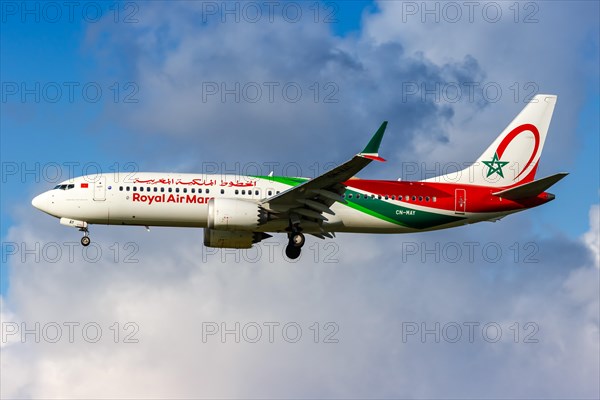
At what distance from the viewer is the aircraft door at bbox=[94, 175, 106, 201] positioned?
58938 mm

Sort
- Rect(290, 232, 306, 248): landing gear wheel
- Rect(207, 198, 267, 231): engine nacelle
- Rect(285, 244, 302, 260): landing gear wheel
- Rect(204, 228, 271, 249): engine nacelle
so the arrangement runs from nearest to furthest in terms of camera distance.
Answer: Rect(207, 198, 267, 231): engine nacelle → Rect(290, 232, 306, 248): landing gear wheel → Rect(285, 244, 302, 260): landing gear wheel → Rect(204, 228, 271, 249): engine nacelle

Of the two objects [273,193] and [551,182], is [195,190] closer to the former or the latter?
[273,193]

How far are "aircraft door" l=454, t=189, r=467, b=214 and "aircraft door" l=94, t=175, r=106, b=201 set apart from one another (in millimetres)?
19143

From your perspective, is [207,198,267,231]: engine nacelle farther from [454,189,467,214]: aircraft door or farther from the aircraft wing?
[454,189,467,214]: aircraft door

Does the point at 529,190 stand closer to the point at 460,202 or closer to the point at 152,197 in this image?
the point at 460,202

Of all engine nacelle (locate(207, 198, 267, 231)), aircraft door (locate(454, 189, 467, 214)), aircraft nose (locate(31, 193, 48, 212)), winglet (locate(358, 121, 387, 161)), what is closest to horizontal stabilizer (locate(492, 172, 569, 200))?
aircraft door (locate(454, 189, 467, 214))

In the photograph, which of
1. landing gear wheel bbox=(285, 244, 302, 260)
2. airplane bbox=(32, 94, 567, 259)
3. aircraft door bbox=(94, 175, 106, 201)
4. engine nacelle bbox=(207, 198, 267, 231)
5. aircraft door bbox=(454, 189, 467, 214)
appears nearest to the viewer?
engine nacelle bbox=(207, 198, 267, 231)

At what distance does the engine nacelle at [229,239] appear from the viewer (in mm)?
61562

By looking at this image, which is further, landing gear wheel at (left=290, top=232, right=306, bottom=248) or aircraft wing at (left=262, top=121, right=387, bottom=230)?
landing gear wheel at (left=290, top=232, right=306, bottom=248)

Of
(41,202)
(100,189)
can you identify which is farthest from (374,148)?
(41,202)

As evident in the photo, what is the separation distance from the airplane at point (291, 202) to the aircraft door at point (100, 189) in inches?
2.1

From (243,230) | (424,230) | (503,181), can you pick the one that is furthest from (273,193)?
(503,181)

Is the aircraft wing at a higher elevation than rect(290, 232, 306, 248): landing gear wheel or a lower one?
higher

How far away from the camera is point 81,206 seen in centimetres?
5922
